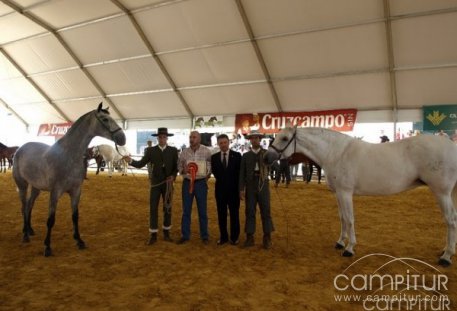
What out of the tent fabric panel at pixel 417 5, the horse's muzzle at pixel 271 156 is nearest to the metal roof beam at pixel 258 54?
the tent fabric panel at pixel 417 5

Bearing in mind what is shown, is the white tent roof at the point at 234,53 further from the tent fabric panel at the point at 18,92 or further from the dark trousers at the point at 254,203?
the dark trousers at the point at 254,203

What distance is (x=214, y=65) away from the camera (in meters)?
16.1

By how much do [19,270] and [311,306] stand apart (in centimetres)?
309

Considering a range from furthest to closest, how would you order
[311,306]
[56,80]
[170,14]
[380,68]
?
[56,80] < [170,14] < [380,68] < [311,306]

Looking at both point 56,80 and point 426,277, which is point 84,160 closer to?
point 426,277

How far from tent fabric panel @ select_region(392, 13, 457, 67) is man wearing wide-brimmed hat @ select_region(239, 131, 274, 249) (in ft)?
35.5

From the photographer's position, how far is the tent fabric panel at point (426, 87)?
13020mm

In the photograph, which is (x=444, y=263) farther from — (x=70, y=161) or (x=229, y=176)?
(x=70, y=161)

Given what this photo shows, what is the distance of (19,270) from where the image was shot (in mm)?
3410

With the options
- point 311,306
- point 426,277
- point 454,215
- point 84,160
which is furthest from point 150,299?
point 454,215

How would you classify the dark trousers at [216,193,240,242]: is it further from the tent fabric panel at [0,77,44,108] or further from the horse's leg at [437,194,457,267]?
the tent fabric panel at [0,77,44,108]

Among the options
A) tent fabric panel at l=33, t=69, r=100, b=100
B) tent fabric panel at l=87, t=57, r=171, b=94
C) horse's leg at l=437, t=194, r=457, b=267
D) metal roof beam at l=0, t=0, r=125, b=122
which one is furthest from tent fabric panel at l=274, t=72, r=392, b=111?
tent fabric panel at l=33, t=69, r=100, b=100

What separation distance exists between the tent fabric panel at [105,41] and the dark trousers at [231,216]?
45.1ft

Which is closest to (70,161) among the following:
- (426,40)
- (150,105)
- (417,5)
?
(417,5)
